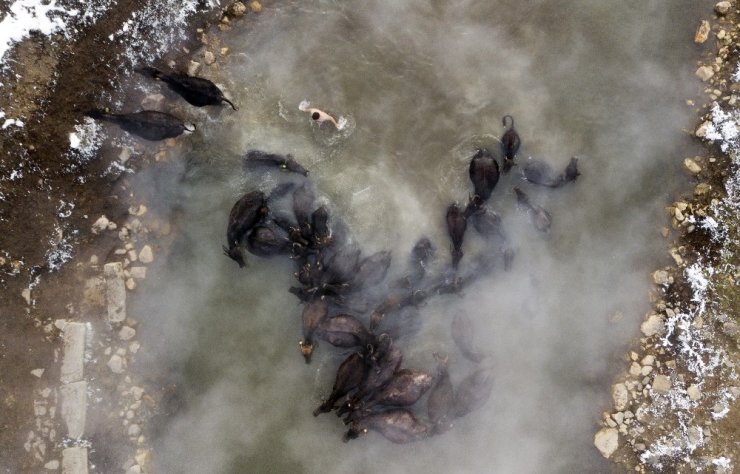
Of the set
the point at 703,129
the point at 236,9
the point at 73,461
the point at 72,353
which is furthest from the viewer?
the point at 236,9

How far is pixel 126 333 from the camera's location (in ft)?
30.1

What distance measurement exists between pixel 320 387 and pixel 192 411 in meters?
2.54

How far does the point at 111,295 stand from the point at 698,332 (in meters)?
11.5

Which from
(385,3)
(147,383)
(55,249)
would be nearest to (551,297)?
(385,3)

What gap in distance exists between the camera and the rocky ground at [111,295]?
901cm

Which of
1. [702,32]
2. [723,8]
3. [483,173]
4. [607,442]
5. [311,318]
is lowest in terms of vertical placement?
[607,442]

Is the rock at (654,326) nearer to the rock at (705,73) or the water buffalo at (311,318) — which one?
the rock at (705,73)

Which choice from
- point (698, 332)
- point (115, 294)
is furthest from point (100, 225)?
point (698, 332)

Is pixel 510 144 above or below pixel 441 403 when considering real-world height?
above

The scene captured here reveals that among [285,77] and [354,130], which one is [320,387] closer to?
[354,130]

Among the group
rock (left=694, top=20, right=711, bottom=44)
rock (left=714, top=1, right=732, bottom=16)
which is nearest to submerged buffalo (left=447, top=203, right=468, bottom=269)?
rock (left=694, top=20, right=711, bottom=44)

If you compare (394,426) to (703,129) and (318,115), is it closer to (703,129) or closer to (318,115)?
(318,115)

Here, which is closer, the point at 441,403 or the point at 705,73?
the point at 441,403

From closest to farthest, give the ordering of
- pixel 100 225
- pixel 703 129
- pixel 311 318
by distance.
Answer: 1. pixel 311 318
2. pixel 100 225
3. pixel 703 129
